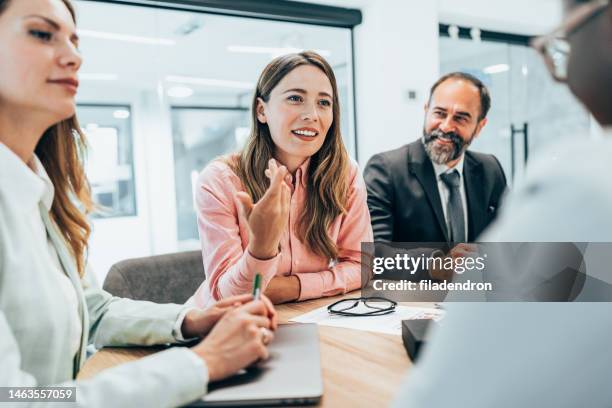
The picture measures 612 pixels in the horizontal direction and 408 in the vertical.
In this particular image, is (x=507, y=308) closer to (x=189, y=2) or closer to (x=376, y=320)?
(x=376, y=320)

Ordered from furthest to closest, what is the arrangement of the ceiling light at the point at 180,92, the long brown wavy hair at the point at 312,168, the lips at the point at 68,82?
the ceiling light at the point at 180,92
the long brown wavy hair at the point at 312,168
the lips at the point at 68,82

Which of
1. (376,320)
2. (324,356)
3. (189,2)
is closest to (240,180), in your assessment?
(376,320)

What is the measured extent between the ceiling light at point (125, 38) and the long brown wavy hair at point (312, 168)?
6.30 feet

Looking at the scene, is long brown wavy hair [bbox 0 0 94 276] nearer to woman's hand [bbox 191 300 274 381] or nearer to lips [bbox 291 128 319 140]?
woman's hand [bbox 191 300 274 381]

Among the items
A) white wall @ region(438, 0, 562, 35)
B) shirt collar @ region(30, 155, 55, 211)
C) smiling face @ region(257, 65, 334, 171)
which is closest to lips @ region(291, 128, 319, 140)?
smiling face @ region(257, 65, 334, 171)

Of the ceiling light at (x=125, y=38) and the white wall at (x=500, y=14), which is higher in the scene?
the white wall at (x=500, y=14)

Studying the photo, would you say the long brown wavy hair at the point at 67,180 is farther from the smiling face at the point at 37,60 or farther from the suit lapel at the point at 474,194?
the suit lapel at the point at 474,194

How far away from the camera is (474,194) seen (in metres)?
2.23

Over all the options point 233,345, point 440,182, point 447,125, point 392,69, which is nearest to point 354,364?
point 233,345

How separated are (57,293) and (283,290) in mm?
646

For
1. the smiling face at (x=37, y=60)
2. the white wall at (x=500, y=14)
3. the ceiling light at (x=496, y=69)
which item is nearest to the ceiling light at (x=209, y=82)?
the white wall at (x=500, y=14)

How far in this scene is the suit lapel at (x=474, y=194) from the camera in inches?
86.5

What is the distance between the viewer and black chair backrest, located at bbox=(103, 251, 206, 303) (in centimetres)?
162

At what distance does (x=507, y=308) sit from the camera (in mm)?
417
